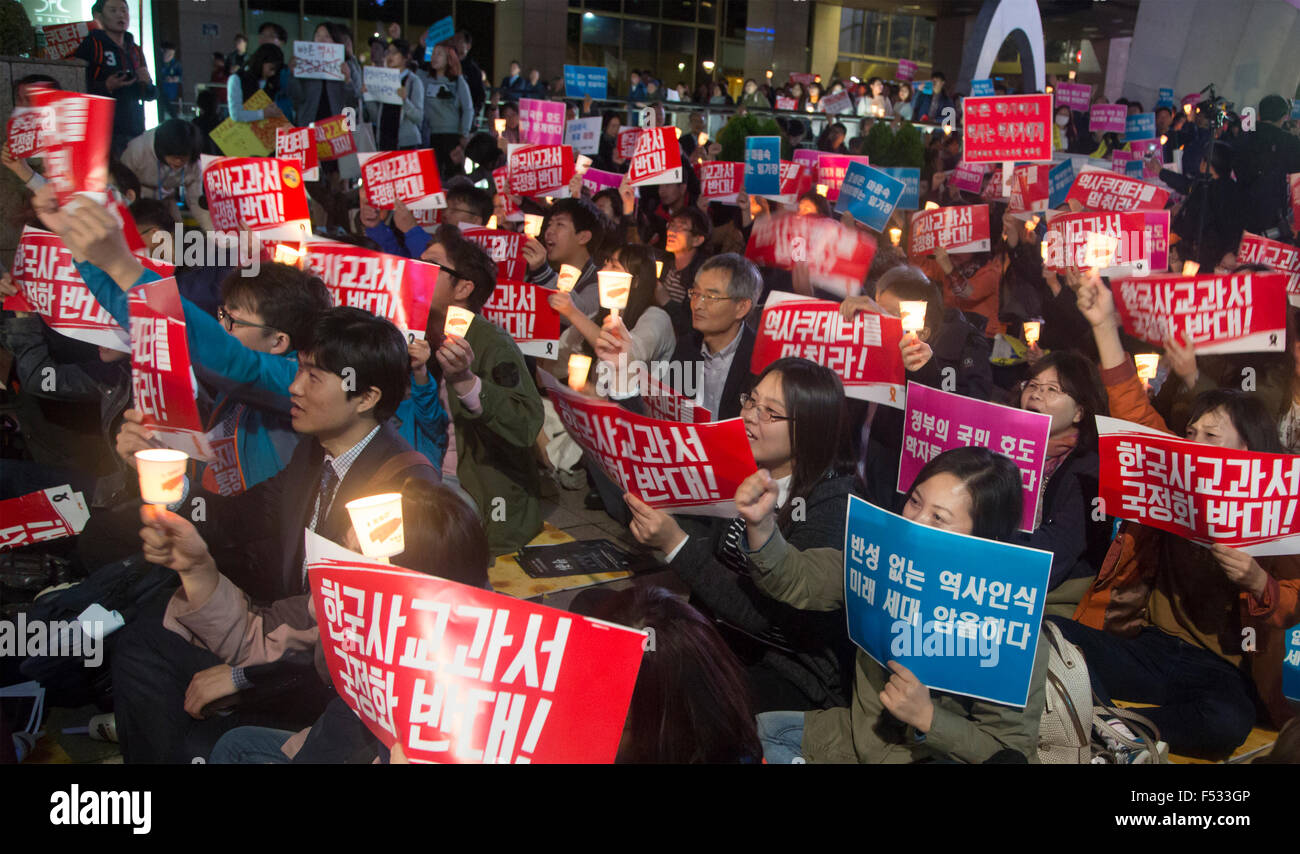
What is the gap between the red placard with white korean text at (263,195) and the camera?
5.19 meters

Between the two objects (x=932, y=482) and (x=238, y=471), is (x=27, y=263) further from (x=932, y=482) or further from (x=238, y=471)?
(x=932, y=482)

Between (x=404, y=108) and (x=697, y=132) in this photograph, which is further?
(x=697, y=132)

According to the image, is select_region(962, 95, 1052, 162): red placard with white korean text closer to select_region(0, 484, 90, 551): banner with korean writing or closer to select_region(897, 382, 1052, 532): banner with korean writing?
select_region(897, 382, 1052, 532): banner with korean writing

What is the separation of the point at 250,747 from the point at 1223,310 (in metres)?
4.33

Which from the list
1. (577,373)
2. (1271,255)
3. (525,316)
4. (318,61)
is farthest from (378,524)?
(318,61)

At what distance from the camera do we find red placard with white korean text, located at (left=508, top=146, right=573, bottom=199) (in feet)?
27.6

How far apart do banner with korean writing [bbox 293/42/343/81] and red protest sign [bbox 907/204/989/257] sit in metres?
6.05

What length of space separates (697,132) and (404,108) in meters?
4.34

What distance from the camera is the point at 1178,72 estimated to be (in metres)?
20.1

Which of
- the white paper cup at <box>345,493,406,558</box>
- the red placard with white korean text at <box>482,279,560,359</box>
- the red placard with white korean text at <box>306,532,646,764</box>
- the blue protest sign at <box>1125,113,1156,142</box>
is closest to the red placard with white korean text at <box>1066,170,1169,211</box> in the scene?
the red placard with white korean text at <box>482,279,560,359</box>

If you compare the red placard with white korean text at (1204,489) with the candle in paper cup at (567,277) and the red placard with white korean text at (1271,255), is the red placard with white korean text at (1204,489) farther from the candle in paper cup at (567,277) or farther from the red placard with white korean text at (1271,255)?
the red placard with white korean text at (1271,255)

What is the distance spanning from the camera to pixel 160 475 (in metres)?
2.53

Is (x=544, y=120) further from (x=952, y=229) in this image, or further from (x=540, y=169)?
(x=952, y=229)
